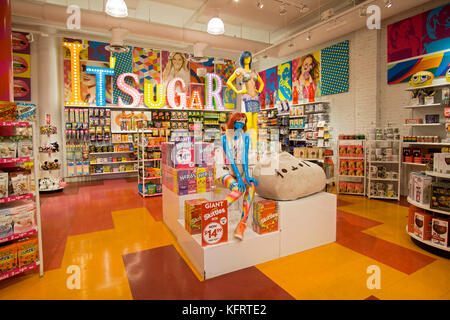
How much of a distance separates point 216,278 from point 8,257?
199 centimetres

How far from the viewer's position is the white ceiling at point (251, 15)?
274 inches

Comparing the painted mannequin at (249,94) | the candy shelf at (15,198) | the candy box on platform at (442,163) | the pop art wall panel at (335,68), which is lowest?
the candy shelf at (15,198)

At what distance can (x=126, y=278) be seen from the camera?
276 cm

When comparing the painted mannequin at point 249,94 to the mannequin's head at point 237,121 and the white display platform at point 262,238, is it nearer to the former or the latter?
the mannequin's head at point 237,121

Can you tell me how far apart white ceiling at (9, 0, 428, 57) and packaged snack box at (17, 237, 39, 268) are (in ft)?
18.1

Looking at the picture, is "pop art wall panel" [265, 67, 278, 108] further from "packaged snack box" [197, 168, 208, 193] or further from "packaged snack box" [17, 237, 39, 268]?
"packaged snack box" [17, 237, 39, 268]

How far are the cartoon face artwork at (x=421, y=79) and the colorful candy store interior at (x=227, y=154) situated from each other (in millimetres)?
33

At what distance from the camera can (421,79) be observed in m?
5.39

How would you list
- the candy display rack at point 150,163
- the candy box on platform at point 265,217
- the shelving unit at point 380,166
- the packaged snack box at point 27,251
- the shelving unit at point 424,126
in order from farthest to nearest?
the candy display rack at point 150,163 < the shelving unit at point 380,166 < the shelving unit at point 424,126 < the candy box on platform at point 265,217 < the packaged snack box at point 27,251

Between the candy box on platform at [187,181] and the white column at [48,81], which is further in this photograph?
the white column at [48,81]

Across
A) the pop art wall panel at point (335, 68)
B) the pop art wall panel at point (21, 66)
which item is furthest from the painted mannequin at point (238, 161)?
the pop art wall panel at point (21, 66)

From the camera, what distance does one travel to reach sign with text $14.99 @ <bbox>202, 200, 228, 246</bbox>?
108 inches
